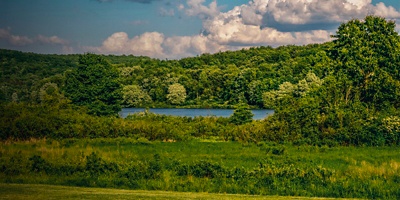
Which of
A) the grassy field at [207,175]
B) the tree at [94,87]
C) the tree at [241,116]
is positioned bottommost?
the tree at [241,116]

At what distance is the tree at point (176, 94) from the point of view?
132m

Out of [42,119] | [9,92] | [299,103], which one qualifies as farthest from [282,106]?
[9,92]

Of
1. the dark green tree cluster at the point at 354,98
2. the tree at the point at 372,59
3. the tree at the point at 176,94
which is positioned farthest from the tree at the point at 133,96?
the tree at the point at 372,59

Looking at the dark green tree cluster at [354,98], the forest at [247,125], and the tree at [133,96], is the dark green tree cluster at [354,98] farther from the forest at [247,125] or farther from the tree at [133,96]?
the tree at [133,96]

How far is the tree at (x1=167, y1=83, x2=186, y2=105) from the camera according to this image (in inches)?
5207

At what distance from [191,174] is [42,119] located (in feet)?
84.0

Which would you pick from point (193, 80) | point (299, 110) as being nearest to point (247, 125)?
point (299, 110)

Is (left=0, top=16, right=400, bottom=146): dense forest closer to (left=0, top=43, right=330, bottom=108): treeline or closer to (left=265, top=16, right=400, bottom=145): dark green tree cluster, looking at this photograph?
(left=265, top=16, right=400, bottom=145): dark green tree cluster

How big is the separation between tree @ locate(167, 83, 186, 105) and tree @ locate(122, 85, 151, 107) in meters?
6.91

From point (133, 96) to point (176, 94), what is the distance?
13697 mm

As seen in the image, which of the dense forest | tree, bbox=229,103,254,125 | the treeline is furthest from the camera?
the treeline

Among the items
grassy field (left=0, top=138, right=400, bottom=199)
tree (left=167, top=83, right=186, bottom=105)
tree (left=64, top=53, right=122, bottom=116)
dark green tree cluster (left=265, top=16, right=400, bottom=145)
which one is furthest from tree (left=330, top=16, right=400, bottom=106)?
tree (left=167, top=83, right=186, bottom=105)

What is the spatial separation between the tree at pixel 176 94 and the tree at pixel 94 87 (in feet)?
206

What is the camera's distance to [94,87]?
66.6 m
